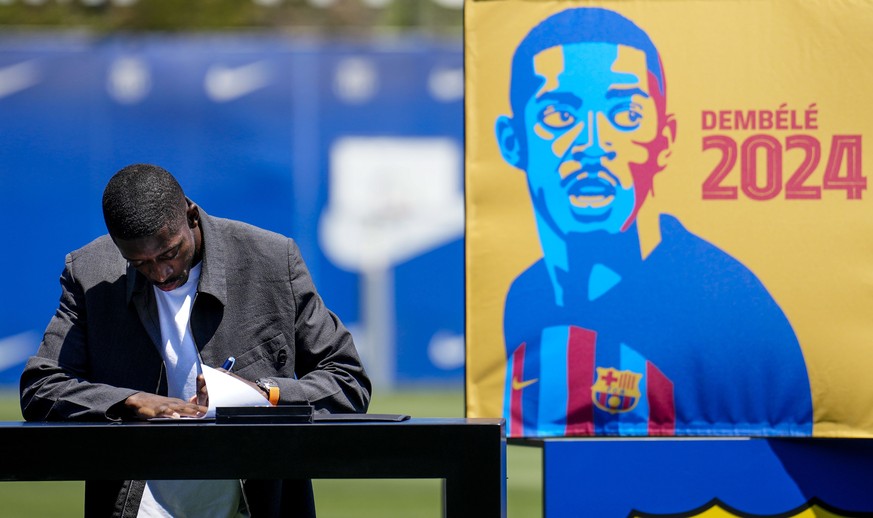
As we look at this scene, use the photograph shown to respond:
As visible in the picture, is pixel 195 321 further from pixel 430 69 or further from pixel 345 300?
pixel 430 69

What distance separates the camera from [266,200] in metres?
10.9

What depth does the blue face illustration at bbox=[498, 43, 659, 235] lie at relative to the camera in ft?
12.5

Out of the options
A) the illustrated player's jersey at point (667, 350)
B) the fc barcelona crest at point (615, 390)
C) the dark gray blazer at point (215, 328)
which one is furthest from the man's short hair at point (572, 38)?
the dark gray blazer at point (215, 328)

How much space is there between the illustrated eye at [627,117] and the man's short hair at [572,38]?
10cm

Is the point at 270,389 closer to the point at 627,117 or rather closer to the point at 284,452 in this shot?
the point at 284,452

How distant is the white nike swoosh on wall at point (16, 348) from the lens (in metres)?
10.6

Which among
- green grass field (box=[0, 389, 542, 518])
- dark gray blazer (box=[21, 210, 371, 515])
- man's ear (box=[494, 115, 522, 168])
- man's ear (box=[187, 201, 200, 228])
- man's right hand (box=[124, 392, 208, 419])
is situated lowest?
green grass field (box=[0, 389, 542, 518])

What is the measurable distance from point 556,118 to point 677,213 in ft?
1.57

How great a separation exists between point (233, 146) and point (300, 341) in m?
8.02

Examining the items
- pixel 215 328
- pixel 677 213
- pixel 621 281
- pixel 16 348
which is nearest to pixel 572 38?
pixel 677 213

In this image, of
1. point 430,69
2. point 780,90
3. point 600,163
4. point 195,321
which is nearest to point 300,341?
point 195,321

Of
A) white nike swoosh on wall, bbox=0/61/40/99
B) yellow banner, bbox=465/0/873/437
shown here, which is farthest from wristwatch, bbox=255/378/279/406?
white nike swoosh on wall, bbox=0/61/40/99

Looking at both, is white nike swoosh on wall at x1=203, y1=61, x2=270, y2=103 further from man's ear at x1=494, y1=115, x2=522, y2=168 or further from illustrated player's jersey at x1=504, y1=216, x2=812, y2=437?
illustrated player's jersey at x1=504, y1=216, x2=812, y2=437

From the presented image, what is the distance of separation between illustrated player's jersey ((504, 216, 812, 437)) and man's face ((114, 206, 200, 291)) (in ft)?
3.82
